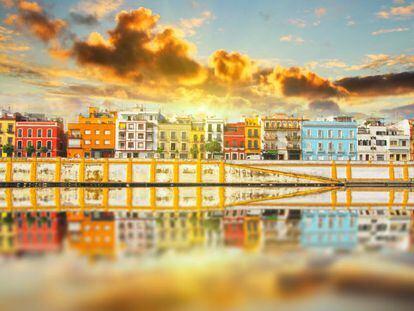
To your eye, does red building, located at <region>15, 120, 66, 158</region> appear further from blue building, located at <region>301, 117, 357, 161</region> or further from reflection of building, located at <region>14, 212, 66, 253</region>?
reflection of building, located at <region>14, 212, 66, 253</region>

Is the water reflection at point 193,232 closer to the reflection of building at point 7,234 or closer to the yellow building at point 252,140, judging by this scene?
the reflection of building at point 7,234

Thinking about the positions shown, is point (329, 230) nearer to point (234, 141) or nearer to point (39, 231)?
point (39, 231)

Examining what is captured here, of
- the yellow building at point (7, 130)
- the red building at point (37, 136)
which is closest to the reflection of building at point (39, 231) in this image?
the red building at point (37, 136)

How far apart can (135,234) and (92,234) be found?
1.96 metres

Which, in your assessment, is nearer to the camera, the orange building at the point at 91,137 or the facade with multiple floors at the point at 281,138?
the orange building at the point at 91,137

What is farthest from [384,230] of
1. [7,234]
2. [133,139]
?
[133,139]

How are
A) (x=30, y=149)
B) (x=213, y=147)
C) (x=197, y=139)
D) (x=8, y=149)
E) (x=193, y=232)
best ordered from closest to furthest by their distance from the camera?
(x=193, y=232) → (x=8, y=149) → (x=30, y=149) → (x=213, y=147) → (x=197, y=139)

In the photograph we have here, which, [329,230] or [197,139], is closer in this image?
[329,230]

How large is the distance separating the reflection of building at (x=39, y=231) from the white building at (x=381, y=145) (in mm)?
84851

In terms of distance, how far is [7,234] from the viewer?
19.6 meters

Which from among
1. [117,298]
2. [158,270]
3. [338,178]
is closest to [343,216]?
[158,270]

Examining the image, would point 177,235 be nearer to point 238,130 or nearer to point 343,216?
point 343,216

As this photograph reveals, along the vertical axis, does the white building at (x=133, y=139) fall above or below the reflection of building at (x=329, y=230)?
above

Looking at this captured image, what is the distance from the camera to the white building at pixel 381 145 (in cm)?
9925
